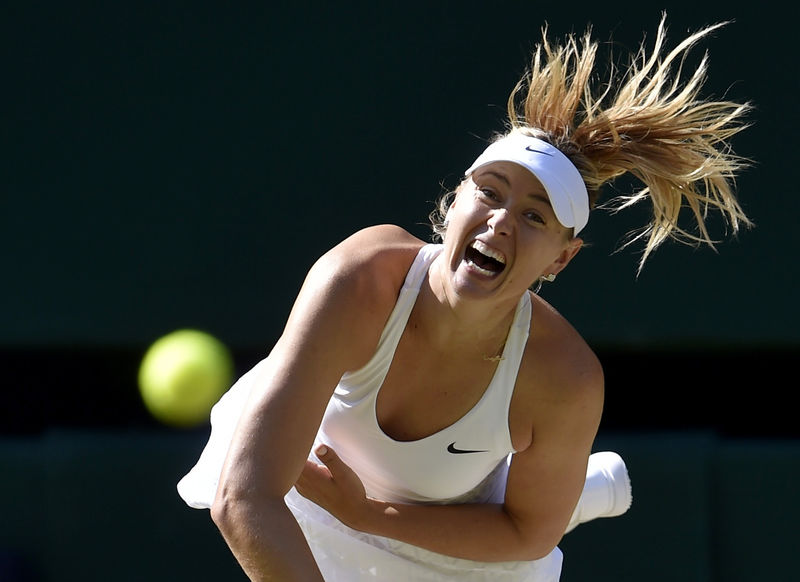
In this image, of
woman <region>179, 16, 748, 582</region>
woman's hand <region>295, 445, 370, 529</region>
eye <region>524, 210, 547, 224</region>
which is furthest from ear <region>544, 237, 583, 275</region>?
woman's hand <region>295, 445, 370, 529</region>

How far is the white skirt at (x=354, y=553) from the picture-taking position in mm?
2131

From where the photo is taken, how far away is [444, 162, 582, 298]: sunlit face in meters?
1.81

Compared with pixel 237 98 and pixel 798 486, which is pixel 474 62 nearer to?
pixel 237 98

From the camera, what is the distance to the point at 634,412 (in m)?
3.24

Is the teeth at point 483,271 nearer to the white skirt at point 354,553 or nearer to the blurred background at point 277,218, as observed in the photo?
the white skirt at point 354,553

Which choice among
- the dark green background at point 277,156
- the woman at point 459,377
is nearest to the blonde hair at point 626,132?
the woman at point 459,377

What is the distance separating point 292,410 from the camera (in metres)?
1.68

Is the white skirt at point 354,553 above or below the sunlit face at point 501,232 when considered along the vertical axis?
below

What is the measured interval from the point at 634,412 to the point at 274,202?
1.17 m

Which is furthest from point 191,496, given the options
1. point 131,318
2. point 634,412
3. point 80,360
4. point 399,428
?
point 634,412

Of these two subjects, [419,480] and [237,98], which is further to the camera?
[237,98]

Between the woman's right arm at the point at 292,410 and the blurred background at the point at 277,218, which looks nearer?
the woman's right arm at the point at 292,410

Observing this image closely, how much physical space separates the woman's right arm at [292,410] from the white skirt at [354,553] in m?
0.42

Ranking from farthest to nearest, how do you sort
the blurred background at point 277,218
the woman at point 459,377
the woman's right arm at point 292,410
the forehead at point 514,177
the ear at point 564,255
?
the blurred background at point 277,218
the ear at point 564,255
the forehead at point 514,177
the woman at point 459,377
the woman's right arm at point 292,410
